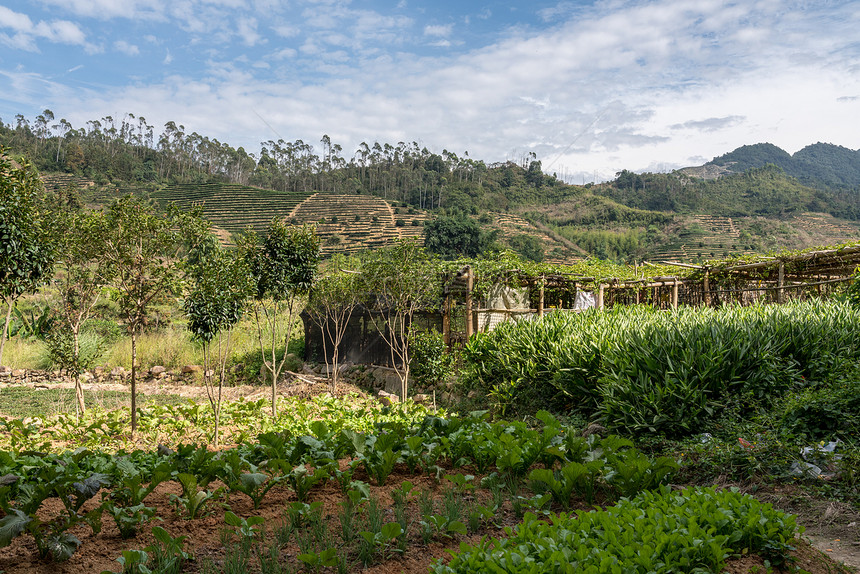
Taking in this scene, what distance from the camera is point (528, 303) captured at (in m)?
12.6

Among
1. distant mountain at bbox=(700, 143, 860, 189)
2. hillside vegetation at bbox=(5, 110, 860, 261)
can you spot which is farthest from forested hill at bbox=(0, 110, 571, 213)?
distant mountain at bbox=(700, 143, 860, 189)

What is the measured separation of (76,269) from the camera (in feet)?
27.8

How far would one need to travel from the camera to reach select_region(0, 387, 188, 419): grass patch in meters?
9.69

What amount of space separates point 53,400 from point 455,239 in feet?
76.5

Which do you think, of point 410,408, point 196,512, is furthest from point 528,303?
point 196,512

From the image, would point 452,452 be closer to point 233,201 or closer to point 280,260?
point 280,260

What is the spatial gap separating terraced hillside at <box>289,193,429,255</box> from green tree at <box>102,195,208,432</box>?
96.4 ft

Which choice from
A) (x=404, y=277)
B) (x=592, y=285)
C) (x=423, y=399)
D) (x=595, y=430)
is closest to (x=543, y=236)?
(x=592, y=285)

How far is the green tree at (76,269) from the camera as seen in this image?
741 cm

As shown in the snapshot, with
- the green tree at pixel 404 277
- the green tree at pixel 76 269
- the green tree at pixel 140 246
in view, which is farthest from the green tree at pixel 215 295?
the green tree at pixel 404 277

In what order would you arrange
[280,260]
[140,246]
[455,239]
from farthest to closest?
[455,239], [280,260], [140,246]

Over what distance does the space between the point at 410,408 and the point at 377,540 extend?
602 cm

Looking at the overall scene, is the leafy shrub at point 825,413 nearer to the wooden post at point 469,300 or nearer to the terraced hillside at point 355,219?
the wooden post at point 469,300

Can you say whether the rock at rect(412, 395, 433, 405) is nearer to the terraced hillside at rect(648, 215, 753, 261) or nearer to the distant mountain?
the terraced hillside at rect(648, 215, 753, 261)
